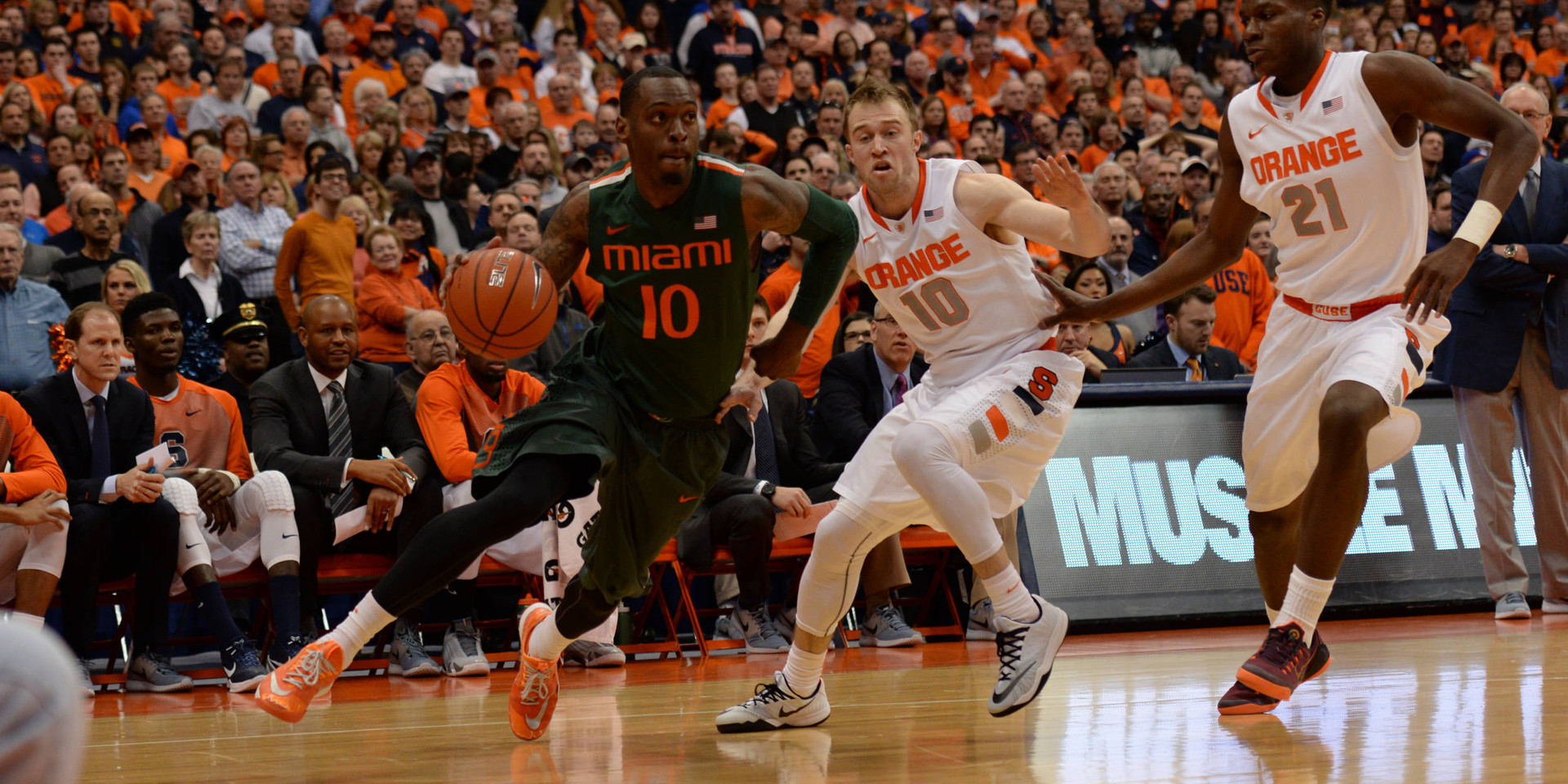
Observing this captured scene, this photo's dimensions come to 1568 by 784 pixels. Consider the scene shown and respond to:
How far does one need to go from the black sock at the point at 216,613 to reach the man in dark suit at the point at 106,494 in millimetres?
184

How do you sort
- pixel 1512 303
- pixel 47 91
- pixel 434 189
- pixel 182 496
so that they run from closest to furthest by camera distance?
pixel 182 496, pixel 1512 303, pixel 434 189, pixel 47 91

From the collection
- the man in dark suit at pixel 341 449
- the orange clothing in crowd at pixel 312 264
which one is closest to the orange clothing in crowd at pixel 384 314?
the orange clothing in crowd at pixel 312 264

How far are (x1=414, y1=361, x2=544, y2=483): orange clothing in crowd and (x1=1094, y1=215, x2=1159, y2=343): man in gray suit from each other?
490 centimetres

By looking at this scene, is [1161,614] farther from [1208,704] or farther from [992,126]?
[992,126]

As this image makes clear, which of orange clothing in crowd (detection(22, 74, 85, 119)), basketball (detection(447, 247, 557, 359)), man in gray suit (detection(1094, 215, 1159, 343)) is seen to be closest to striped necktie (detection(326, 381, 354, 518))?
basketball (detection(447, 247, 557, 359))

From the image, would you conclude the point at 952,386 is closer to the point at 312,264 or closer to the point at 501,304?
the point at 501,304

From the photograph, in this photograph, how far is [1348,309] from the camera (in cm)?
493

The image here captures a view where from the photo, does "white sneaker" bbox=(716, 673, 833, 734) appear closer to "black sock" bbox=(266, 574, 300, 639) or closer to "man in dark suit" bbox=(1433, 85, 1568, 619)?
"black sock" bbox=(266, 574, 300, 639)

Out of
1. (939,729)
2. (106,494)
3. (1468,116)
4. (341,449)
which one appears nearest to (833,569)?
(939,729)

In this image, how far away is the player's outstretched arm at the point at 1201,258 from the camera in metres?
5.28

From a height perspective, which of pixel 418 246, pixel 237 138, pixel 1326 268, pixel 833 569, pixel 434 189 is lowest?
pixel 833 569

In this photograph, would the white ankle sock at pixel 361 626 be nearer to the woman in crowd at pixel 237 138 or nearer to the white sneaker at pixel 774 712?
the white sneaker at pixel 774 712

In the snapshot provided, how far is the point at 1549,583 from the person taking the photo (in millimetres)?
8203

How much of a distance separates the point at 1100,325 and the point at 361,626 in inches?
265
